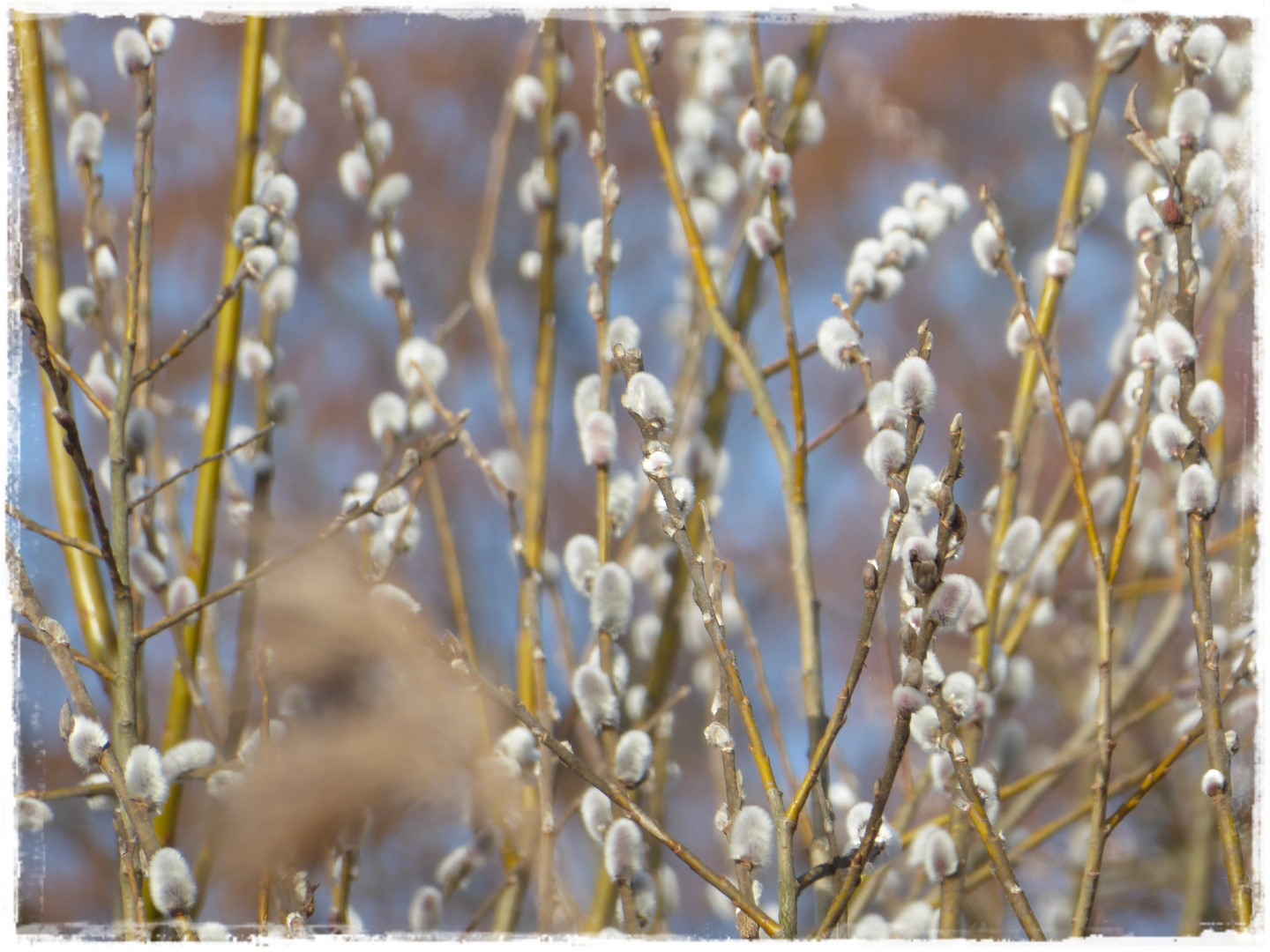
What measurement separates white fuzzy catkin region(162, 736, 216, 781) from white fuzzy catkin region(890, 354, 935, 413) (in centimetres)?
62

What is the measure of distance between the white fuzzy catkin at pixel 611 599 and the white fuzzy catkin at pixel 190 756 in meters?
0.34

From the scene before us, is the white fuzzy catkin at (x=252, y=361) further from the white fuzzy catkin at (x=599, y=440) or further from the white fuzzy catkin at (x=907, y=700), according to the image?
the white fuzzy catkin at (x=907, y=700)

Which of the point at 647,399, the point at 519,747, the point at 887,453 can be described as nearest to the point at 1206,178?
the point at 887,453

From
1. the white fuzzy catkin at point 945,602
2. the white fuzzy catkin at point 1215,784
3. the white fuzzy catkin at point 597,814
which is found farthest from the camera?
the white fuzzy catkin at point 597,814

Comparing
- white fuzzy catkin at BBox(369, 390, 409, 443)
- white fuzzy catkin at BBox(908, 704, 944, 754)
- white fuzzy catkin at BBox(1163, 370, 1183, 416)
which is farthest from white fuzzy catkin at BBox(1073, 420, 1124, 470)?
white fuzzy catkin at BBox(369, 390, 409, 443)

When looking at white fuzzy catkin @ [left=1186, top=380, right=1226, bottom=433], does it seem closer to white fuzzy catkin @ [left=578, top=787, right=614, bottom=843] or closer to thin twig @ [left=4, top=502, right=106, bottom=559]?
white fuzzy catkin @ [left=578, top=787, right=614, bottom=843]

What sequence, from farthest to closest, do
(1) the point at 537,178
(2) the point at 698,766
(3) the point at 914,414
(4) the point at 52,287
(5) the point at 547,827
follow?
1. (2) the point at 698,766
2. (1) the point at 537,178
3. (4) the point at 52,287
4. (5) the point at 547,827
5. (3) the point at 914,414

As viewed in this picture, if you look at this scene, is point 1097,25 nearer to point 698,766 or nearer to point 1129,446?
point 1129,446

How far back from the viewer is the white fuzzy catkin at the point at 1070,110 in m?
0.99

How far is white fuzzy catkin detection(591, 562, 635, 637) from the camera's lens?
2.75 ft

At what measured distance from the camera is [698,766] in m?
1.81

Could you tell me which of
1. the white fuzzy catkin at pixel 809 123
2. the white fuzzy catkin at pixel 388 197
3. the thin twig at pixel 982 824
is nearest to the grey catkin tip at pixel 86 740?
the thin twig at pixel 982 824

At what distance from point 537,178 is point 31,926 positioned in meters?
0.83

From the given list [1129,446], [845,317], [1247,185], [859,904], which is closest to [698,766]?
[859,904]
